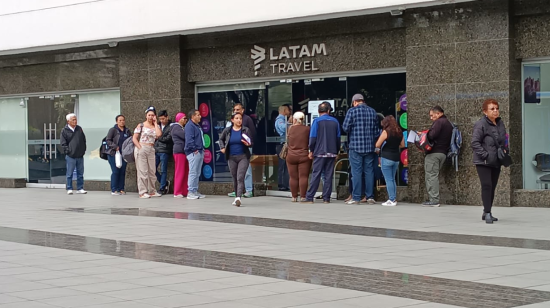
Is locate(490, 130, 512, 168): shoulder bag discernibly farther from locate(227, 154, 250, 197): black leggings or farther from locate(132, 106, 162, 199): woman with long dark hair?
locate(132, 106, 162, 199): woman with long dark hair

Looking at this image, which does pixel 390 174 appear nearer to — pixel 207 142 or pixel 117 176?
pixel 207 142

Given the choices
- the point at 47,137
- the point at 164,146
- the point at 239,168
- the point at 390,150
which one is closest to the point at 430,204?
the point at 390,150

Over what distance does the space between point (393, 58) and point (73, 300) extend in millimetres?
11229

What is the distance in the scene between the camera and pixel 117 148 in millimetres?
19844

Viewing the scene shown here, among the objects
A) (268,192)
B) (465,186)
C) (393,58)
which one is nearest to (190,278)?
(465,186)

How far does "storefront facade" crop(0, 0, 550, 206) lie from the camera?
15.4 metres

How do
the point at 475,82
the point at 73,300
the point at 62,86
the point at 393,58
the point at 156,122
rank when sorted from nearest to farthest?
the point at 73,300, the point at 475,82, the point at 393,58, the point at 156,122, the point at 62,86

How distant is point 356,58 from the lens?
17391 mm

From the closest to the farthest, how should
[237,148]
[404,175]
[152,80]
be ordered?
[237,148], [404,175], [152,80]

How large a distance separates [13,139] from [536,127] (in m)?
15.8

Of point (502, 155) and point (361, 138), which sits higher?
point (361, 138)

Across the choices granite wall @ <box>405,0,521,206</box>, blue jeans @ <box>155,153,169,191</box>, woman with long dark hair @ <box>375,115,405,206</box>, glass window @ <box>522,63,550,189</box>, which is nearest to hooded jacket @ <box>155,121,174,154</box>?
blue jeans @ <box>155,153,169,191</box>

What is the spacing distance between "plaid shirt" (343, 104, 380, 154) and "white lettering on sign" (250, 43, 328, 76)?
2223 millimetres

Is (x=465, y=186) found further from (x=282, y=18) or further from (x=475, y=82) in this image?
(x=282, y=18)
